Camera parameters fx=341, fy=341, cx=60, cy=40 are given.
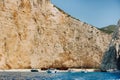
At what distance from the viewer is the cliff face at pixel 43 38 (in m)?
109

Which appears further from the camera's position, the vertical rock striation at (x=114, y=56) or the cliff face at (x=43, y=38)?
the cliff face at (x=43, y=38)

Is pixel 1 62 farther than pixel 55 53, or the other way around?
pixel 55 53

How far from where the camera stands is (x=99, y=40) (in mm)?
150625

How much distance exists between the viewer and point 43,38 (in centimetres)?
12394

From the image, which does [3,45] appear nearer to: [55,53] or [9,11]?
[9,11]

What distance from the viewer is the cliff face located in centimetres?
10931

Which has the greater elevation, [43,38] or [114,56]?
[43,38]

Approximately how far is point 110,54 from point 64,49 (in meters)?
25.8

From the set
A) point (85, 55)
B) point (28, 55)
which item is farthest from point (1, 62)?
point (85, 55)

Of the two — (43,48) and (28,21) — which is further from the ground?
(28,21)

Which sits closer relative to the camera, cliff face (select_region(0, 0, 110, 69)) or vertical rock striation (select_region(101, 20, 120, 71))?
vertical rock striation (select_region(101, 20, 120, 71))

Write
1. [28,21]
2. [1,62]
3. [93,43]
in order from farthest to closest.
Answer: [93,43], [28,21], [1,62]

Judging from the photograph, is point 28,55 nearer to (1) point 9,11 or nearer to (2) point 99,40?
(1) point 9,11

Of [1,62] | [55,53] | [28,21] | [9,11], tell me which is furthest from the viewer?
[55,53]
